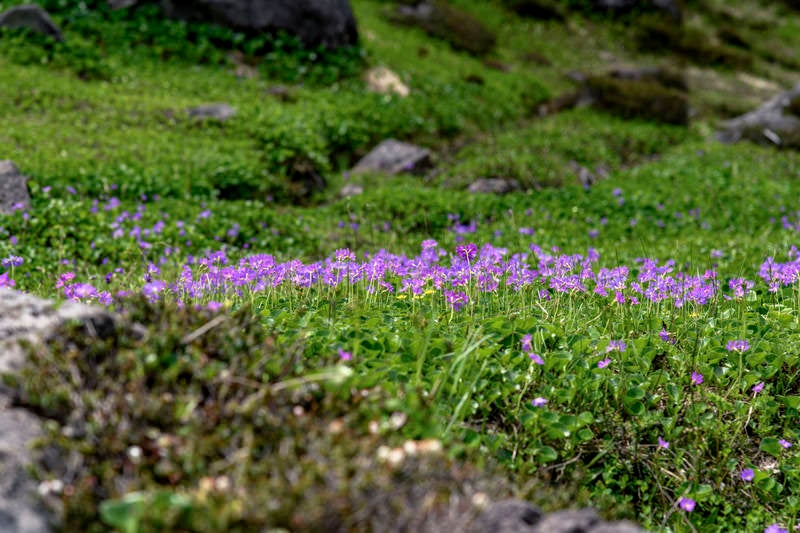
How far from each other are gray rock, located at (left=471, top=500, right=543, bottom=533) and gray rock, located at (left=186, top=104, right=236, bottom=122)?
38.2ft

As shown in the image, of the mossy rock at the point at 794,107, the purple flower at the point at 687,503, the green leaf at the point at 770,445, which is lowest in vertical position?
the mossy rock at the point at 794,107

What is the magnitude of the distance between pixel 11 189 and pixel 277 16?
10.1 m

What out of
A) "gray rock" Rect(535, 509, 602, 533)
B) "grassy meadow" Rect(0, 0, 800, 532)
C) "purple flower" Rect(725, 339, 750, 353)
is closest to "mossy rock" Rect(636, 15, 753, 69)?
"grassy meadow" Rect(0, 0, 800, 532)

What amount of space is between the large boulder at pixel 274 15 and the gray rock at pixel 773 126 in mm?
10551

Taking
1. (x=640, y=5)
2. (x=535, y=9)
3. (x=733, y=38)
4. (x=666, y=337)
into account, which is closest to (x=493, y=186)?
(x=666, y=337)

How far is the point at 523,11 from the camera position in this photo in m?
26.5

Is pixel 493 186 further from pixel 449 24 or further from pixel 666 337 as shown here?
pixel 449 24

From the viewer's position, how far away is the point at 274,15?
53.8 feet

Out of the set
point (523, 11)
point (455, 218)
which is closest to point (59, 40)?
point (455, 218)

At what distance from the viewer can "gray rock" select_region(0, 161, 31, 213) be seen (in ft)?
25.9

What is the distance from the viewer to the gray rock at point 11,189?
789 cm

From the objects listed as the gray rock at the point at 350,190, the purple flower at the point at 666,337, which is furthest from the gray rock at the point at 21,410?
the gray rock at the point at 350,190

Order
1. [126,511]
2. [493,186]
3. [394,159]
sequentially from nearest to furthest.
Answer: [126,511], [493,186], [394,159]

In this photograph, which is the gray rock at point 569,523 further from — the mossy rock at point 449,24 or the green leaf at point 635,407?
the mossy rock at point 449,24
